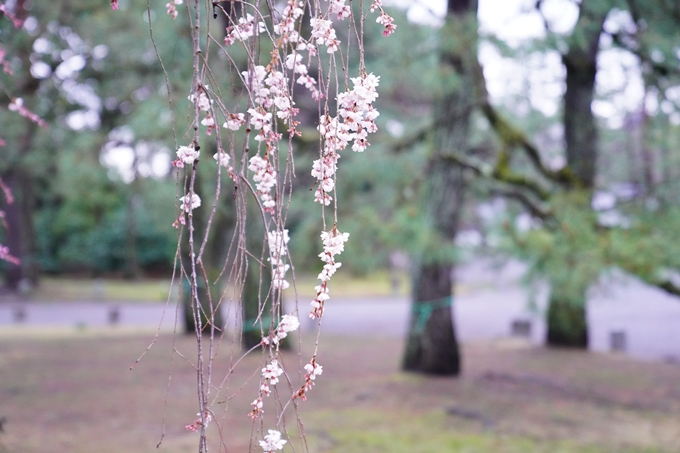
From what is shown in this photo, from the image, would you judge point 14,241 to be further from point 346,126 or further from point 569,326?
point 346,126

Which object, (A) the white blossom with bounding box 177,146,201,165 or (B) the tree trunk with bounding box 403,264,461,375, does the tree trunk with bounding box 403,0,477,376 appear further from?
(A) the white blossom with bounding box 177,146,201,165

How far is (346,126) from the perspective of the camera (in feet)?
4.27

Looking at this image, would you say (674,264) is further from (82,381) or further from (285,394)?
(82,381)

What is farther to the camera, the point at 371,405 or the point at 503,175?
→ the point at 371,405

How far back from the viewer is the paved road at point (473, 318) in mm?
9352

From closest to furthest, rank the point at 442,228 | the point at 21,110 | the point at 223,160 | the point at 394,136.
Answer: the point at 223,160 < the point at 21,110 < the point at 442,228 < the point at 394,136

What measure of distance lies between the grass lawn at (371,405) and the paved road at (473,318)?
1763 mm

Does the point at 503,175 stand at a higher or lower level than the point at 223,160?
higher

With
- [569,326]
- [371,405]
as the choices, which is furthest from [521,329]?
[371,405]

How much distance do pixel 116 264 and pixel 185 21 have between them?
529 inches

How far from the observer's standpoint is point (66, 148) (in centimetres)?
935

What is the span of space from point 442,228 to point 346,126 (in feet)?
14.4

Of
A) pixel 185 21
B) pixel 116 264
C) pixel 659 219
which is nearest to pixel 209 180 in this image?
pixel 185 21

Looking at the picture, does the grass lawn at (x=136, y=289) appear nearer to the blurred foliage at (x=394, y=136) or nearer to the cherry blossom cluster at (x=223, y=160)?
the blurred foliage at (x=394, y=136)
